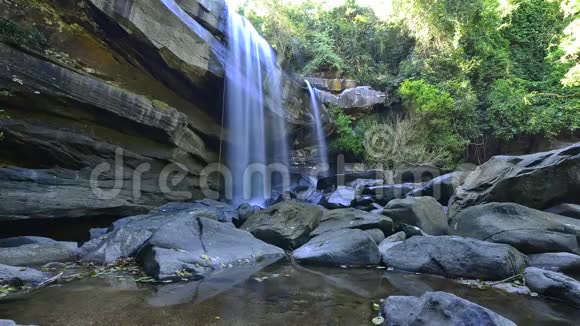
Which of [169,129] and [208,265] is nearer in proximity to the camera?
[208,265]

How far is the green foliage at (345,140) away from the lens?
17.8 m

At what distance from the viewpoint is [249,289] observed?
14.9 feet

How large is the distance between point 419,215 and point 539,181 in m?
2.64

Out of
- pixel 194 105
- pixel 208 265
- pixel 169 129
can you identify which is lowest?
pixel 208 265

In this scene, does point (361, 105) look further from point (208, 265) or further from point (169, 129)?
point (208, 265)

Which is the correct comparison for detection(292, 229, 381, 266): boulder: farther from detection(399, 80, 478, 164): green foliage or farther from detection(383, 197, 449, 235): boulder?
detection(399, 80, 478, 164): green foliage

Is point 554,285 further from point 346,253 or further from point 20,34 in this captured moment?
point 20,34

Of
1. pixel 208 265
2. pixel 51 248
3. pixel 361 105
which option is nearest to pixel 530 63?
pixel 361 105

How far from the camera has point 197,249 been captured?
5.86m

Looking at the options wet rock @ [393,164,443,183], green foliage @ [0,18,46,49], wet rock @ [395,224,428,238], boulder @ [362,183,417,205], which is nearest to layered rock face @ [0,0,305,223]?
green foliage @ [0,18,46,49]

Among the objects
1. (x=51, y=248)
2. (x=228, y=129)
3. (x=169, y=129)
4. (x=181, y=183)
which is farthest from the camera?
(x=228, y=129)

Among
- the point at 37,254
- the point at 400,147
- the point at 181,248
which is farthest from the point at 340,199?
the point at 37,254

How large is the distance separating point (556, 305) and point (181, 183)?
1043cm

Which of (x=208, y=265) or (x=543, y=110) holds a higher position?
(x=543, y=110)
